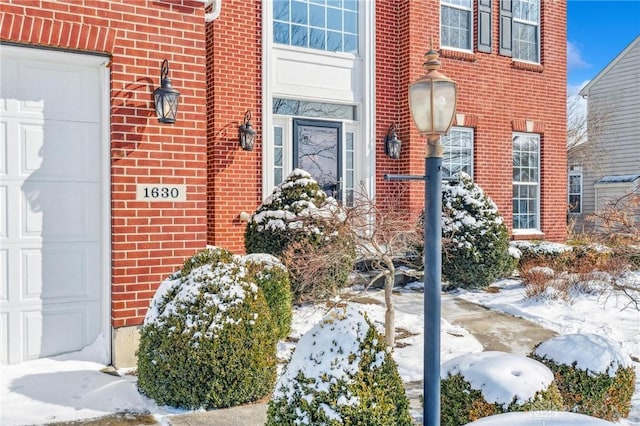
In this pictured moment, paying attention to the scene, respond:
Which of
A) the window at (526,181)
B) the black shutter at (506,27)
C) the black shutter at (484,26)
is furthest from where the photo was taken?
the window at (526,181)

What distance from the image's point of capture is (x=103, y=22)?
5.05 meters

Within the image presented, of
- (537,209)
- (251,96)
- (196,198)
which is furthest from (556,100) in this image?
(196,198)

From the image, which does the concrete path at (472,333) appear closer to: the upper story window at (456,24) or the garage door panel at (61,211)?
the garage door panel at (61,211)

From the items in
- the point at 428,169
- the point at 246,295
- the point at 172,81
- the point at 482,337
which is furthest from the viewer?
the point at 482,337

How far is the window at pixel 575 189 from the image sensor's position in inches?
856

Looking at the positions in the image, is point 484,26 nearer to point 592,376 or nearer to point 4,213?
point 592,376

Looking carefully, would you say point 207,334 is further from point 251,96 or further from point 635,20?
point 635,20

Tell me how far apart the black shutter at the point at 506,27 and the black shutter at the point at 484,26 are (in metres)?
0.40

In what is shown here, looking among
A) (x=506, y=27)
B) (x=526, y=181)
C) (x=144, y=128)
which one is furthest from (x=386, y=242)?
(x=506, y=27)

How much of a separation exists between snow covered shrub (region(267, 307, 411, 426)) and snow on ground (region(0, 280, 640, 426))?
2.66ft

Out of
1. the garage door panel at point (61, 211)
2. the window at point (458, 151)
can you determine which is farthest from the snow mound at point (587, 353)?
the window at point (458, 151)

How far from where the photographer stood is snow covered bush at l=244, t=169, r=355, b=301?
22.4 feet

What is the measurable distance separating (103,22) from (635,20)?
2008cm

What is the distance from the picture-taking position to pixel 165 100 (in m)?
5.16
